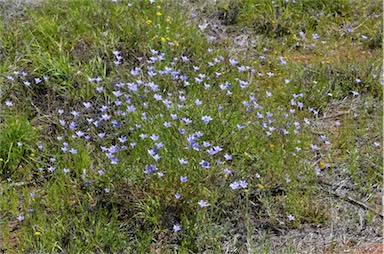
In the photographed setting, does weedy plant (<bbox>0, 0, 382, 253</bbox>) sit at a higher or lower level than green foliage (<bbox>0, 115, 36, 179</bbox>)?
higher

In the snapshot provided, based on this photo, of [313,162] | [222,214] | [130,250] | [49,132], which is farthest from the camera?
[49,132]

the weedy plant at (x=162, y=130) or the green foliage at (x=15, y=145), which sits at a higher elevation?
the weedy plant at (x=162, y=130)

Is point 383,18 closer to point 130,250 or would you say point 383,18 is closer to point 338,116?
point 338,116

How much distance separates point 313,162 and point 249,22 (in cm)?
192

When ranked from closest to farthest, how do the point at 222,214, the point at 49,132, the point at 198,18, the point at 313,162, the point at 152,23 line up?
the point at 222,214, the point at 313,162, the point at 49,132, the point at 152,23, the point at 198,18

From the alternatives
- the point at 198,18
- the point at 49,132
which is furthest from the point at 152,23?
the point at 49,132

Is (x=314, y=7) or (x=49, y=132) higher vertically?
(x=314, y=7)

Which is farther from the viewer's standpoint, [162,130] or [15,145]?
[15,145]

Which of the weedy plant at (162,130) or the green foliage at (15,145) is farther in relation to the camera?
the green foliage at (15,145)

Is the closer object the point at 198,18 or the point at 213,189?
the point at 213,189

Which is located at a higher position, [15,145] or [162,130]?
[162,130]

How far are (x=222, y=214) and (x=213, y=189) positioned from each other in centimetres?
15

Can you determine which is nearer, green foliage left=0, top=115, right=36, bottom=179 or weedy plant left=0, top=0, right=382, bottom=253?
weedy plant left=0, top=0, right=382, bottom=253

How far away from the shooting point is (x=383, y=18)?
532cm
